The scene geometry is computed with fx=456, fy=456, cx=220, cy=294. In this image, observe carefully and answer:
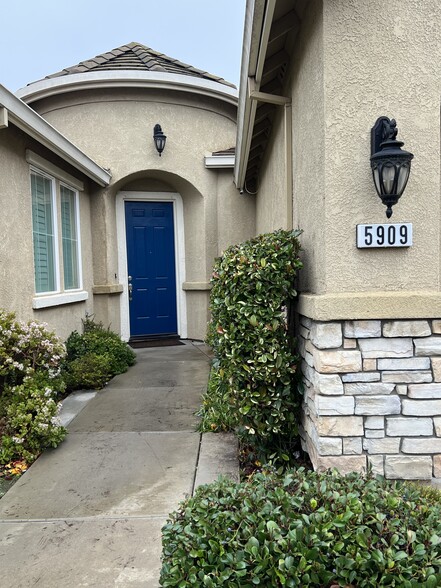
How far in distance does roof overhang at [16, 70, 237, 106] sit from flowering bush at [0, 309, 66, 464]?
14.9ft

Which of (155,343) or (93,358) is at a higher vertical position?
(93,358)

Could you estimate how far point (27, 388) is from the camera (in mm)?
4230

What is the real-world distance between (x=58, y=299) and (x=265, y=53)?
4127 millimetres

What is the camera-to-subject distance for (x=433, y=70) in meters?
2.82

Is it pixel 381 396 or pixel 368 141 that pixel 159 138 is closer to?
pixel 368 141

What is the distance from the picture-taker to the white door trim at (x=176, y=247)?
27.5ft

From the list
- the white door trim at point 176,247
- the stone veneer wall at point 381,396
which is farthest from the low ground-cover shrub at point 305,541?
the white door trim at point 176,247

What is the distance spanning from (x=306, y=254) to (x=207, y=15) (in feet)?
63.1

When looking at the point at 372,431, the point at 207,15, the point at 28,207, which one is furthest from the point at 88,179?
the point at 207,15

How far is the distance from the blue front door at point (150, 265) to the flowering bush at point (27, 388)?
3.47 meters

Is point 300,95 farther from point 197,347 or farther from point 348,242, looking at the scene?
point 197,347

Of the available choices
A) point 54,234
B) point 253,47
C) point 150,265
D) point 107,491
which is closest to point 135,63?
point 150,265

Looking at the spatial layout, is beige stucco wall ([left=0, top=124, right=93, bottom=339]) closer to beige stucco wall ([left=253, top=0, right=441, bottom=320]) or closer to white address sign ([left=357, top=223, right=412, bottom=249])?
beige stucco wall ([left=253, top=0, right=441, bottom=320])

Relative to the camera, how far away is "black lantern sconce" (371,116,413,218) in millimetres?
2596
